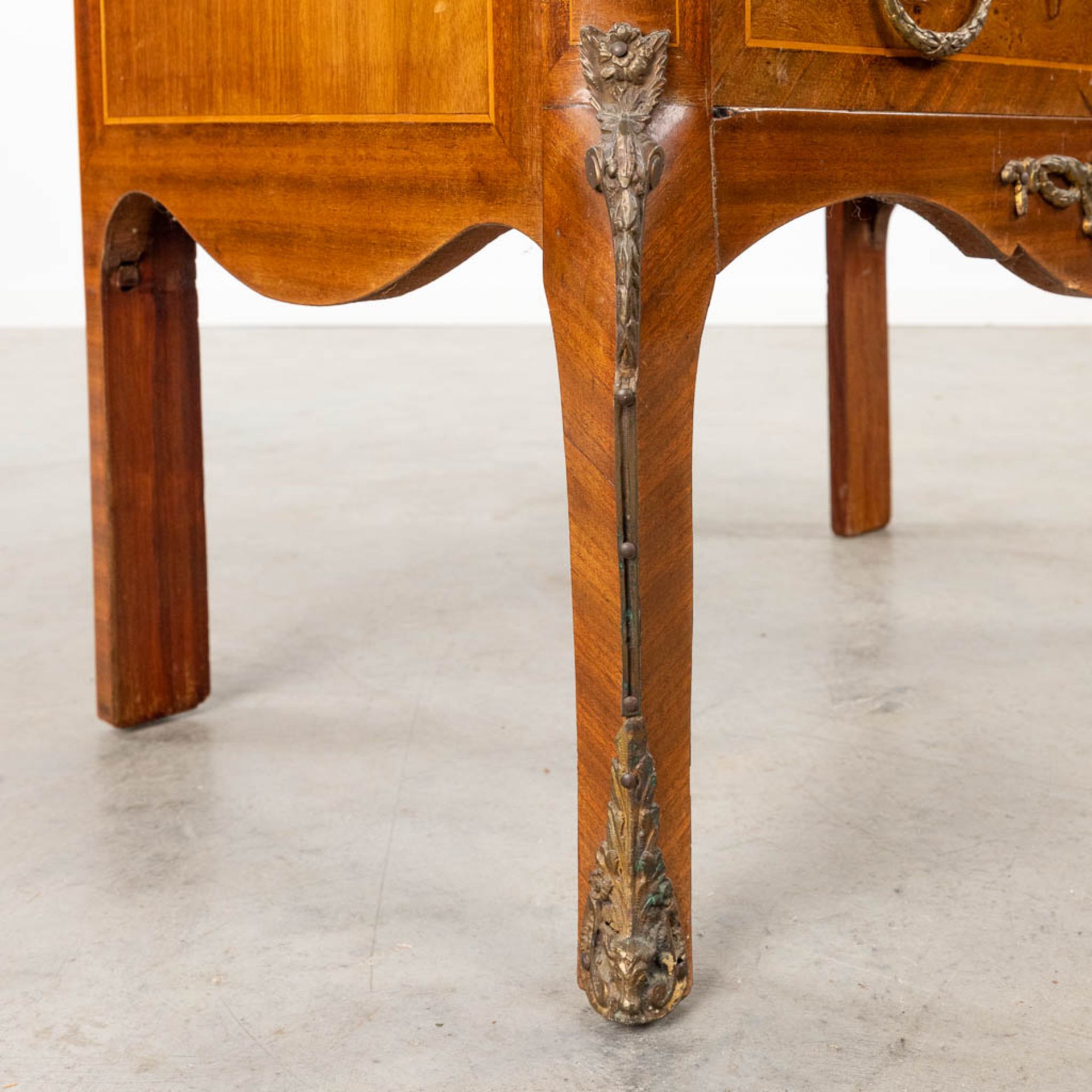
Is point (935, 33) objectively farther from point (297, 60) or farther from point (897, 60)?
point (297, 60)

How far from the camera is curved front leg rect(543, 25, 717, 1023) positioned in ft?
2.79

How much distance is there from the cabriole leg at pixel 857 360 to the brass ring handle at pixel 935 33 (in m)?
0.81

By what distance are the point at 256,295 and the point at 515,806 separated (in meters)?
3.80

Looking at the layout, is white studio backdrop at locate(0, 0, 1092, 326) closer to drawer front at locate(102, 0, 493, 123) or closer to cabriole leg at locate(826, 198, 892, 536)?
cabriole leg at locate(826, 198, 892, 536)

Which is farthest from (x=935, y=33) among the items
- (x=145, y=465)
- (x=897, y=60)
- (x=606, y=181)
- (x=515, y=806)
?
(x=145, y=465)

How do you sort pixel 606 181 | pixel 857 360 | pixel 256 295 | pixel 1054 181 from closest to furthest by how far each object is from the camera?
pixel 606 181 < pixel 1054 181 < pixel 857 360 < pixel 256 295

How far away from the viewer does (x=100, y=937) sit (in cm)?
104

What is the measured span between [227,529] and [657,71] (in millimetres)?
1475

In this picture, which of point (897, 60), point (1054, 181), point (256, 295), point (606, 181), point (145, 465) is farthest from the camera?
point (256, 295)

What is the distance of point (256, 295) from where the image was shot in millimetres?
4805

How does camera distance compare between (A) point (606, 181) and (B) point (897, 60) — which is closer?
(A) point (606, 181)

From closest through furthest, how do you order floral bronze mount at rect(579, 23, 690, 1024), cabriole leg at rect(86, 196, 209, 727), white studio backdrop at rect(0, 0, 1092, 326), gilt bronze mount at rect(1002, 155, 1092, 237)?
floral bronze mount at rect(579, 23, 690, 1024) < gilt bronze mount at rect(1002, 155, 1092, 237) < cabriole leg at rect(86, 196, 209, 727) < white studio backdrop at rect(0, 0, 1092, 326)

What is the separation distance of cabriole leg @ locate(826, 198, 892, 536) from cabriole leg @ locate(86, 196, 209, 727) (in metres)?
0.84

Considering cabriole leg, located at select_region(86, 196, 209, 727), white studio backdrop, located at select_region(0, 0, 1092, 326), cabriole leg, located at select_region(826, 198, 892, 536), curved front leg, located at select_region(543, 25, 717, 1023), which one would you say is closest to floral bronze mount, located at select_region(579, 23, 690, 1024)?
curved front leg, located at select_region(543, 25, 717, 1023)
